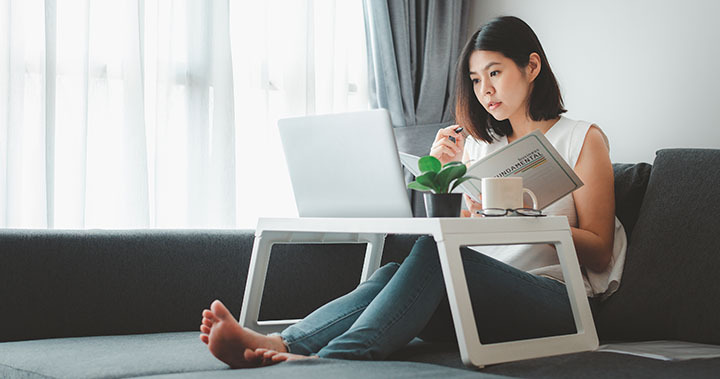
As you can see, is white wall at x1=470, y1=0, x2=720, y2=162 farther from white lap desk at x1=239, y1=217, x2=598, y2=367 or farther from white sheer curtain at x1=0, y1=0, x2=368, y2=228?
white lap desk at x1=239, y1=217, x2=598, y2=367

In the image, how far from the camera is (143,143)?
7.20 feet

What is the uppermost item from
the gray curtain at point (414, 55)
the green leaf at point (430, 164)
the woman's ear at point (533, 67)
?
the gray curtain at point (414, 55)

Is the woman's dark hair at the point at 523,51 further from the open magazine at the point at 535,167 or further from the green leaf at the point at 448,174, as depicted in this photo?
the green leaf at the point at 448,174

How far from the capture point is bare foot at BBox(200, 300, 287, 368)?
1122 millimetres

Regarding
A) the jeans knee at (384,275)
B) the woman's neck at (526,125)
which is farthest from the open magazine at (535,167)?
the woman's neck at (526,125)

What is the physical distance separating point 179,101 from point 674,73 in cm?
151

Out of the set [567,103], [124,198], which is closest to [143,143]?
[124,198]

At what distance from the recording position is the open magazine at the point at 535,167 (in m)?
1.25

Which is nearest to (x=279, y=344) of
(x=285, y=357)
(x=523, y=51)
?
(x=285, y=357)

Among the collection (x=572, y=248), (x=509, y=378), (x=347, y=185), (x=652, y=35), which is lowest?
(x=509, y=378)

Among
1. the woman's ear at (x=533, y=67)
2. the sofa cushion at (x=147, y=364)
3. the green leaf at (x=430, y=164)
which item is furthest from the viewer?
the woman's ear at (x=533, y=67)

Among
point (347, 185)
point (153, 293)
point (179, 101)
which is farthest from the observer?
point (179, 101)

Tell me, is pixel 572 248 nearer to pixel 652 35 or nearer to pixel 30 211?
pixel 652 35

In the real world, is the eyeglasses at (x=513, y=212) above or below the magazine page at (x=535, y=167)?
below
